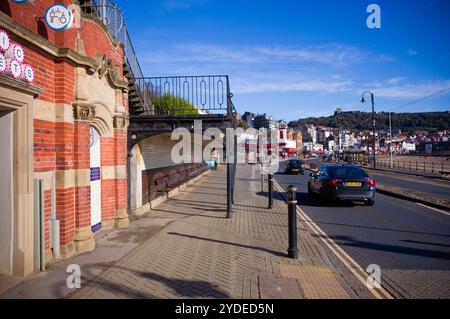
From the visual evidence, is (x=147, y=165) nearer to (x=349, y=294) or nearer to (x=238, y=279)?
(x=238, y=279)

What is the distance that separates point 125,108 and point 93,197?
255 centimetres

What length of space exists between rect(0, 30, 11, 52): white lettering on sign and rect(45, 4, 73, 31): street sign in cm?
108

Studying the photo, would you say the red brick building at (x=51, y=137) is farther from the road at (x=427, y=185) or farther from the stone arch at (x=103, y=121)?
the road at (x=427, y=185)

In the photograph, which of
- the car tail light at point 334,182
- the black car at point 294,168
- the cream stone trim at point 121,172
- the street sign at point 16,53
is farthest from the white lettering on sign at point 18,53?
the black car at point 294,168

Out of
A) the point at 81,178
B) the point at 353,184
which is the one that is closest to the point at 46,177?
the point at 81,178

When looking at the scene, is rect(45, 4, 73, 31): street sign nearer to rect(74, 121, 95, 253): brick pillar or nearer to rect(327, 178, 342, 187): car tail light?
rect(74, 121, 95, 253): brick pillar

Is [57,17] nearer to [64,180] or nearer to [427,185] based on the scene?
[64,180]

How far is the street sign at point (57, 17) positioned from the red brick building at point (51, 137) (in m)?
0.15

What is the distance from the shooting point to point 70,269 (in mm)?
5441

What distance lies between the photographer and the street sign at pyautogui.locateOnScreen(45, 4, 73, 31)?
215 inches

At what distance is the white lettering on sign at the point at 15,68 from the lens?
4621 mm

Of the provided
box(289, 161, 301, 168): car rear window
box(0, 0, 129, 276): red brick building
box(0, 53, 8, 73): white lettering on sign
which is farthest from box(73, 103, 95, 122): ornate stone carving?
box(289, 161, 301, 168): car rear window

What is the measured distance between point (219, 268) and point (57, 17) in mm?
4618
